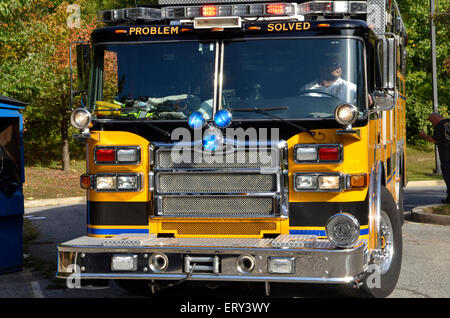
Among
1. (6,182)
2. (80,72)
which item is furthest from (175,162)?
(6,182)

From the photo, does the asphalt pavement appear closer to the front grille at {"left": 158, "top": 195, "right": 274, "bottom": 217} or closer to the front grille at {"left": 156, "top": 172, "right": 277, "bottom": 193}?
the front grille at {"left": 158, "top": 195, "right": 274, "bottom": 217}

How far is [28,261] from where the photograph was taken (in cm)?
911

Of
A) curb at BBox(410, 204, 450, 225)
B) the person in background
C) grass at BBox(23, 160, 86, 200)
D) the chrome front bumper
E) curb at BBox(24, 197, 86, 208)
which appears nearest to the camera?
the chrome front bumper

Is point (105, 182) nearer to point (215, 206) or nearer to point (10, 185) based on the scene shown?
point (215, 206)

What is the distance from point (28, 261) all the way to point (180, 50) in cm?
431

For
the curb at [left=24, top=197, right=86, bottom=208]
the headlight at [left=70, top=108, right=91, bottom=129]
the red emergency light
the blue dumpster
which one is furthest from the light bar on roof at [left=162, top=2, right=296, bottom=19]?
the curb at [left=24, top=197, right=86, bottom=208]

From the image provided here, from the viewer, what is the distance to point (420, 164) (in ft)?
96.1

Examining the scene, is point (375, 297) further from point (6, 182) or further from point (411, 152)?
point (411, 152)

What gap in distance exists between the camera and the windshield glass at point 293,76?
584cm

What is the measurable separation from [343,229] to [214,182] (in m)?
1.18

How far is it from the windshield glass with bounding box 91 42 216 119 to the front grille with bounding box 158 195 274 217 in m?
0.72

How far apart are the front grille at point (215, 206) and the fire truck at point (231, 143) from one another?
0.04 ft

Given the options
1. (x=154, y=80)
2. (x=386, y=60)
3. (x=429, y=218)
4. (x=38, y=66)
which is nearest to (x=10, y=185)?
(x=154, y=80)

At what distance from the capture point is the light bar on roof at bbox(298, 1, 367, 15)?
6.07 metres
